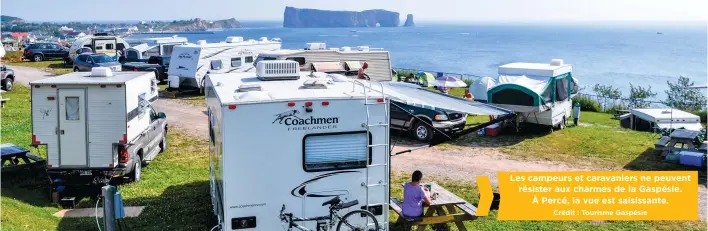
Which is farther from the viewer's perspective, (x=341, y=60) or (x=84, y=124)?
(x=341, y=60)

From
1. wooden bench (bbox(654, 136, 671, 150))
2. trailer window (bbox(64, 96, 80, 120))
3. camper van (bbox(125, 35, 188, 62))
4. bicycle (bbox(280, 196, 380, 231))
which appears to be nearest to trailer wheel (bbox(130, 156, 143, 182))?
trailer window (bbox(64, 96, 80, 120))

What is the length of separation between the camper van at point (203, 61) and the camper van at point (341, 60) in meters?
2.17

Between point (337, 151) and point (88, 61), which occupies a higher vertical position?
point (88, 61)

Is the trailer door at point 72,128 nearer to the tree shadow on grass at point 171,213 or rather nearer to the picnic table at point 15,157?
the tree shadow on grass at point 171,213

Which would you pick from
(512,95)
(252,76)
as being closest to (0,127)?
(252,76)

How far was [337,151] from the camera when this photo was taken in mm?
7785

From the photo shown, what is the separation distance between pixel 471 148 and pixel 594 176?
399 centimetres

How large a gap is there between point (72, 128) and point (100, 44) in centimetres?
3093

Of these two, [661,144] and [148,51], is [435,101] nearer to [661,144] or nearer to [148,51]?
[661,144]

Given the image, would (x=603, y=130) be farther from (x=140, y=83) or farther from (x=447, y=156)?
(x=140, y=83)

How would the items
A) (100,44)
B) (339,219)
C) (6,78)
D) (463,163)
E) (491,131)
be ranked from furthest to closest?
(100,44) < (6,78) < (491,131) < (463,163) < (339,219)

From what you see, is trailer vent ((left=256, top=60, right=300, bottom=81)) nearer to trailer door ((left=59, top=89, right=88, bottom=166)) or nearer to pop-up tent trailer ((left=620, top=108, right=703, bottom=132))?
trailer door ((left=59, top=89, right=88, bottom=166))

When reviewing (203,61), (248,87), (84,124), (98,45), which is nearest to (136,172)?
(84,124)

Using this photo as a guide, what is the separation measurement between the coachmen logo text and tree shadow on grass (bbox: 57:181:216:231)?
3.25 m
